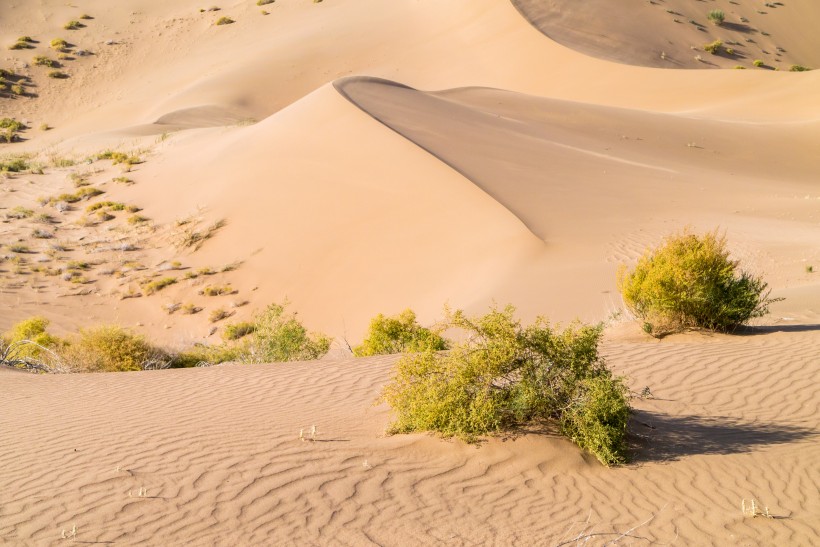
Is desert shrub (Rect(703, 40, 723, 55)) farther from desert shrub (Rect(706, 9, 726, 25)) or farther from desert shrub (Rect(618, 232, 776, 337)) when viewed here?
desert shrub (Rect(618, 232, 776, 337))

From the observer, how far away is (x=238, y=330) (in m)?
15.2

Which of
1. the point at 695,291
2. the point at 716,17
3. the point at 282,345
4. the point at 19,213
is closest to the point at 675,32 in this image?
the point at 716,17

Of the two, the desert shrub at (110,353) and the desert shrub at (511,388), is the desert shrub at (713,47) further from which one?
the desert shrub at (511,388)

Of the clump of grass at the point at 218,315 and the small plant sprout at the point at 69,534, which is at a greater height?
the small plant sprout at the point at 69,534

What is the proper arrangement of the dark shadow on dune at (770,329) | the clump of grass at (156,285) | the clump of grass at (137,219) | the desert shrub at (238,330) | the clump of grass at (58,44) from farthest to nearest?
1. the clump of grass at (58,44)
2. the clump of grass at (137,219)
3. the clump of grass at (156,285)
4. the desert shrub at (238,330)
5. the dark shadow on dune at (770,329)

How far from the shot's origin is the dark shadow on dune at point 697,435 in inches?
241

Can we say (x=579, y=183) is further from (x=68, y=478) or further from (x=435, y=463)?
(x=68, y=478)

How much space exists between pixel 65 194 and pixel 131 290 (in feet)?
24.5

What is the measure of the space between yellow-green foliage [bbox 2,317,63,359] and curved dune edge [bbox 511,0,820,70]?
3519 centimetres

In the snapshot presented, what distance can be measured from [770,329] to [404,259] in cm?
785

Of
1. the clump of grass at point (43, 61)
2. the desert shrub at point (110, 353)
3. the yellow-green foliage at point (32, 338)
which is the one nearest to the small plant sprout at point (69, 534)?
the desert shrub at point (110, 353)

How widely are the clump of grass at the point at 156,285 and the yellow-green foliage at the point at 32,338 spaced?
8.07ft

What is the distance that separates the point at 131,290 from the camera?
17.9m

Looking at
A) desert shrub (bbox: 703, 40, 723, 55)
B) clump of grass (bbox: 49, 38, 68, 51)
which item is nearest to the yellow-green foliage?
clump of grass (bbox: 49, 38, 68, 51)
